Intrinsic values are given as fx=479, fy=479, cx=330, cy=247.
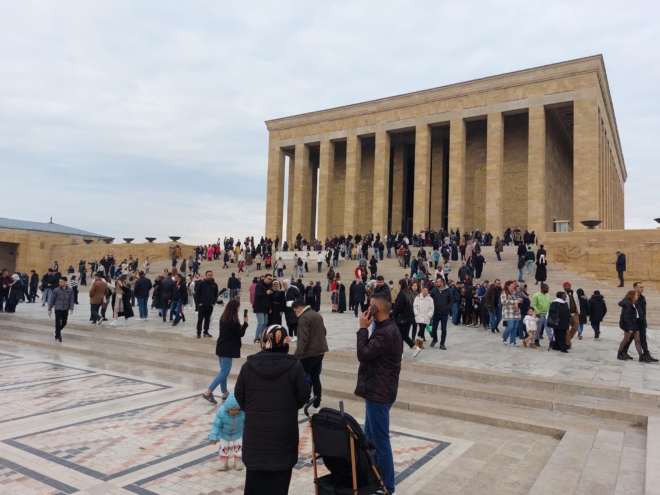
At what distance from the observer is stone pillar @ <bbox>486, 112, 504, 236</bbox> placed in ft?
92.4

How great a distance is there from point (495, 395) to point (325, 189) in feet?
96.7

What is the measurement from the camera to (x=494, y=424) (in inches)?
219

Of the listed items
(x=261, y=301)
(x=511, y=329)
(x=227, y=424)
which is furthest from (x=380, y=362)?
(x=511, y=329)

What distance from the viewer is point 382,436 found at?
3600 millimetres

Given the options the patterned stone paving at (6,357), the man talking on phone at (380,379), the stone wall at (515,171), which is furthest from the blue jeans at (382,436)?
the stone wall at (515,171)

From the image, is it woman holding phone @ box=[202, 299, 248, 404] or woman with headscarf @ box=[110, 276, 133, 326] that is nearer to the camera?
woman holding phone @ box=[202, 299, 248, 404]

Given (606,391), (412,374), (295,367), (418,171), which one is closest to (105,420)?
(295,367)

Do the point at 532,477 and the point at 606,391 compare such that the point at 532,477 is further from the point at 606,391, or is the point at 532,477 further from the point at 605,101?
the point at 605,101

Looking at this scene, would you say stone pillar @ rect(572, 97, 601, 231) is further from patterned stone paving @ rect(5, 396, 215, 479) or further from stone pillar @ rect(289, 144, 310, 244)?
patterned stone paving @ rect(5, 396, 215, 479)

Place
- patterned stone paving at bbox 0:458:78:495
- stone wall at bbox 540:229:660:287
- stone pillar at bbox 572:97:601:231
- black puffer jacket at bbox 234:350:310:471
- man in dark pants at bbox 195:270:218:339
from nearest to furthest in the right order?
black puffer jacket at bbox 234:350:310:471 → patterned stone paving at bbox 0:458:78:495 → man in dark pants at bbox 195:270:218:339 → stone wall at bbox 540:229:660:287 → stone pillar at bbox 572:97:601:231

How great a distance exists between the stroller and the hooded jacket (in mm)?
1310

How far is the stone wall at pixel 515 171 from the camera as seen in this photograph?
1217 inches

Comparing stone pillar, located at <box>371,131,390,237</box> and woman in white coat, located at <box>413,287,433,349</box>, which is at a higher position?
stone pillar, located at <box>371,131,390,237</box>

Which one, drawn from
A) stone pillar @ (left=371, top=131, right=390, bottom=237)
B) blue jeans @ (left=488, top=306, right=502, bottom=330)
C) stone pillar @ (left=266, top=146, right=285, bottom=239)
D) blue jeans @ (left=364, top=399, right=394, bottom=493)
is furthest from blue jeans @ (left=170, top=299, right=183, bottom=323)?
stone pillar @ (left=266, top=146, right=285, bottom=239)
